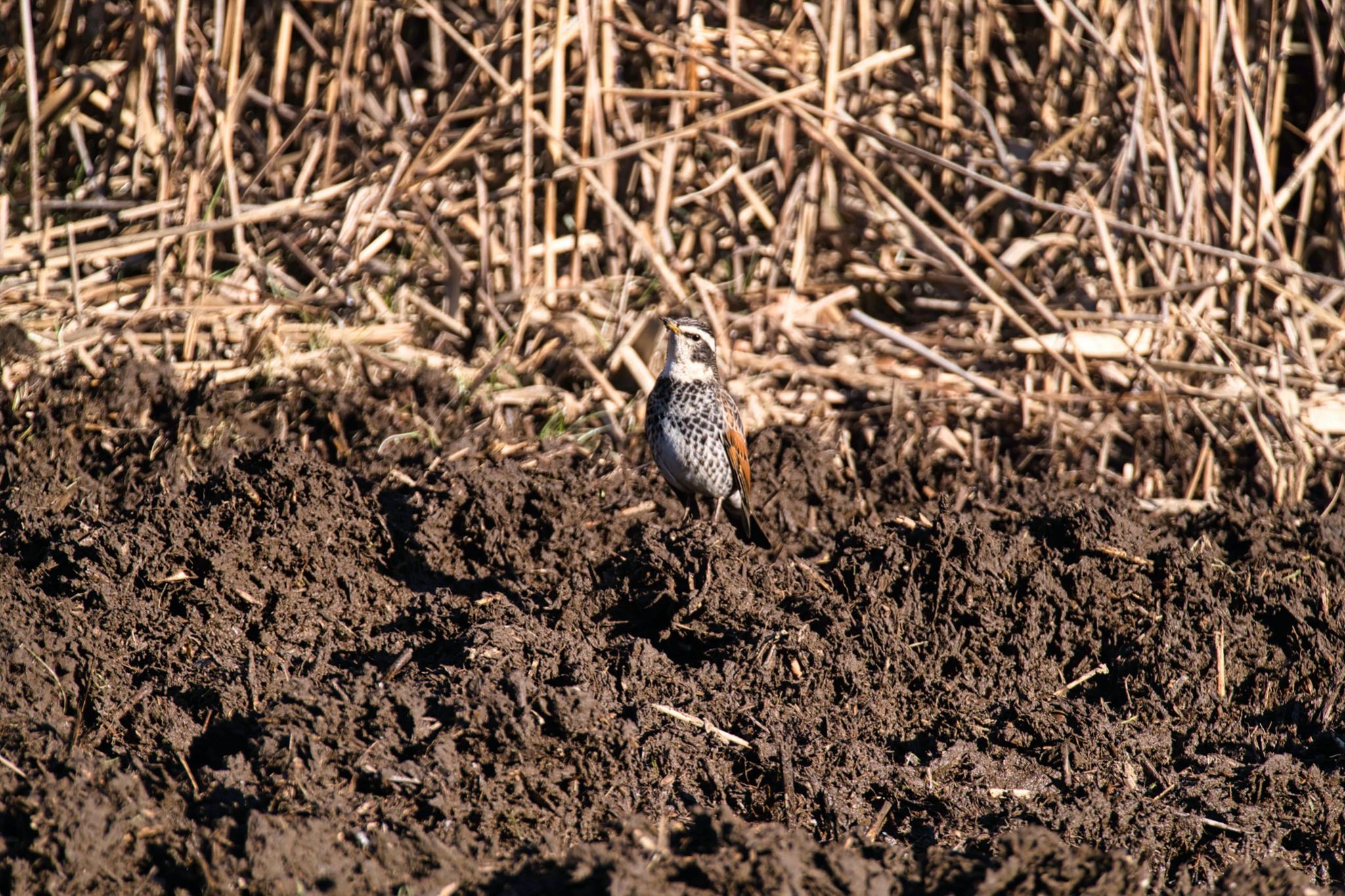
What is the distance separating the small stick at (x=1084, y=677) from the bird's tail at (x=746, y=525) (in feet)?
4.68

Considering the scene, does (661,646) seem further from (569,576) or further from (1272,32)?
(1272,32)

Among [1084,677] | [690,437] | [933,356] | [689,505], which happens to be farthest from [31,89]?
[1084,677]

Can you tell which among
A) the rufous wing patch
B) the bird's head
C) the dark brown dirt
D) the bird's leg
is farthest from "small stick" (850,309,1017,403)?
the bird's leg

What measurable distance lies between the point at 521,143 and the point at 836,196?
1.92 metres

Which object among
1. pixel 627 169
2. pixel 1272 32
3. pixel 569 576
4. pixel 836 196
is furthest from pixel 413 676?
pixel 1272 32

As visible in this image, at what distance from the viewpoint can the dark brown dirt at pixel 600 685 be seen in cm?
263

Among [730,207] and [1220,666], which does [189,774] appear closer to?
[1220,666]

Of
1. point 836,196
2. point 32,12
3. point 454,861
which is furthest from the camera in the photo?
point 836,196

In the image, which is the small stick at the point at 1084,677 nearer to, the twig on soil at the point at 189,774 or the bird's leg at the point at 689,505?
the bird's leg at the point at 689,505

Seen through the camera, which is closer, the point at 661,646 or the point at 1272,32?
the point at 661,646

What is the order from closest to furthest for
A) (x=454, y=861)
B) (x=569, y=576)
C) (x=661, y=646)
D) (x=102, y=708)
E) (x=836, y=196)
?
(x=454, y=861) → (x=102, y=708) → (x=661, y=646) → (x=569, y=576) → (x=836, y=196)

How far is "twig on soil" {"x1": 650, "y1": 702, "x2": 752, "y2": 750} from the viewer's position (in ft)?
10.5

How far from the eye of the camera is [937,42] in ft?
22.6

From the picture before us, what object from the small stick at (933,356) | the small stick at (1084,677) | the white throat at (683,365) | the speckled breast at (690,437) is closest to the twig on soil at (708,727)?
the small stick at (1084,677)
